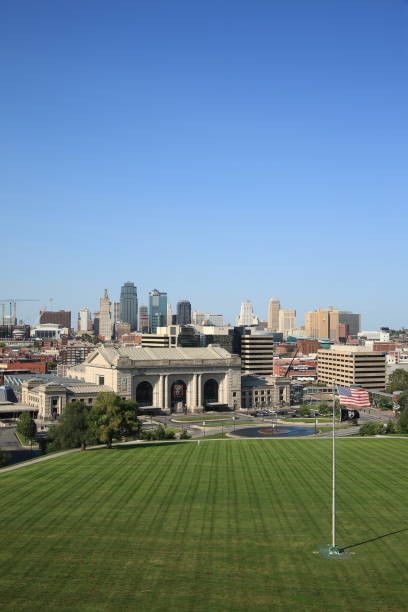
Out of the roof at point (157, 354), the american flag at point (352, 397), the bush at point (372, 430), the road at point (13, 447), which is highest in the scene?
the roof at point (157, 354)

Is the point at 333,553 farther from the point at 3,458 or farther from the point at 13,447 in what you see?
the point at 13,447

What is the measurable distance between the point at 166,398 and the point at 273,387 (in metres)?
30.2

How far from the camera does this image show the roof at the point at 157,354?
166 metres

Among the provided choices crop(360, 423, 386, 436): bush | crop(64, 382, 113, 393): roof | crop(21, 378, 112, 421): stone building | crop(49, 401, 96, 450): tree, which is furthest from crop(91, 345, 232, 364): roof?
crop(360, 423, 386, 436): bush

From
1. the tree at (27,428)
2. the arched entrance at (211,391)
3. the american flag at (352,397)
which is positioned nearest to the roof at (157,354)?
the arched entrance at (211,391)

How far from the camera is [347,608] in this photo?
40469 millimetres

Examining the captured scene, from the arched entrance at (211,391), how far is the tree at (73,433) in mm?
72876

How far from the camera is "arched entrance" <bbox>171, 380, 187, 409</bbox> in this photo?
555ft

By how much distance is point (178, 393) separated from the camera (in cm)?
17000

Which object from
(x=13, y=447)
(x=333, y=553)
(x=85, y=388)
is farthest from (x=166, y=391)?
(x=333, y=553)

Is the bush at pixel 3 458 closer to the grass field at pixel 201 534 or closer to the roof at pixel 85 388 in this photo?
the grass field at pixel 201 534

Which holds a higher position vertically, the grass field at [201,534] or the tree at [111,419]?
the tree at [111,419]

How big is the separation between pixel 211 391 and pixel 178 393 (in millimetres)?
9333

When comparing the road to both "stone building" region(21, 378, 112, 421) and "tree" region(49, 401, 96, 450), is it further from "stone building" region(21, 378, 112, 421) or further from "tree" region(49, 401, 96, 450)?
"stone building" region(21, 378, 112, 421)
